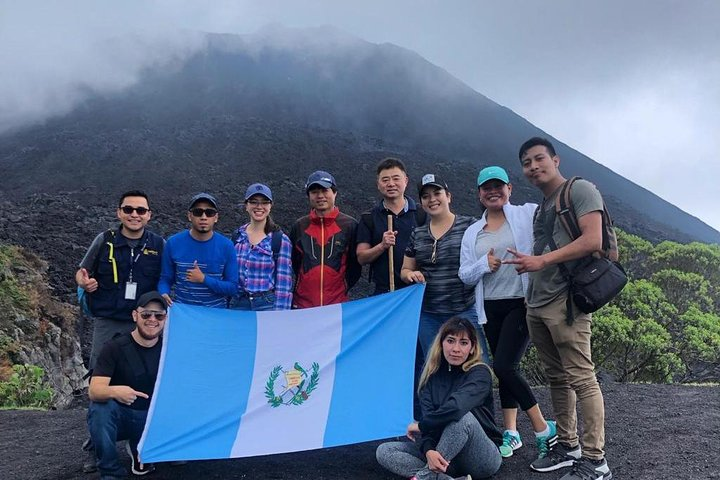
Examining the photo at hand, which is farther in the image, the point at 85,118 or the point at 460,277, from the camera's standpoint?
the point at 85,118

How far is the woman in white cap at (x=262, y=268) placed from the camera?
433 centimetres

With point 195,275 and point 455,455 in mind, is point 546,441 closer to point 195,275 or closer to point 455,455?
point 455,455

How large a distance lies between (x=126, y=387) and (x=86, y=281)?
93cm

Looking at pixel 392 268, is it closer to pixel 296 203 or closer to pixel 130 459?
pixel 130 459

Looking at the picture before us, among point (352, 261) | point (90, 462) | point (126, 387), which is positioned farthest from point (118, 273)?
point (352, 261)

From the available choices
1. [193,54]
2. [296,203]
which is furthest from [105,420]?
[193,54]

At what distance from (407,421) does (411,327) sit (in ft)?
2.04

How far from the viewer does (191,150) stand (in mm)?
41719

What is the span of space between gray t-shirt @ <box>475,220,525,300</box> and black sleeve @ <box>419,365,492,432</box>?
53cm

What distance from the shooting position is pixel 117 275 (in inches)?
159

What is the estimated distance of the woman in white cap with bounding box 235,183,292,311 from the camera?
14.2ft

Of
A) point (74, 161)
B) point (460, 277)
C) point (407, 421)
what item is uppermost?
point (74, 161)

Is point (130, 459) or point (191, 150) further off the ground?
point (191, 150)

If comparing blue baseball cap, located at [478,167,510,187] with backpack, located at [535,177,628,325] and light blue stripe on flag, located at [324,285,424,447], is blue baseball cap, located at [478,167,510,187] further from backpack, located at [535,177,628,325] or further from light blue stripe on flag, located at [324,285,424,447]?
light blue stripe on flag, located at [324,285,424,447]
